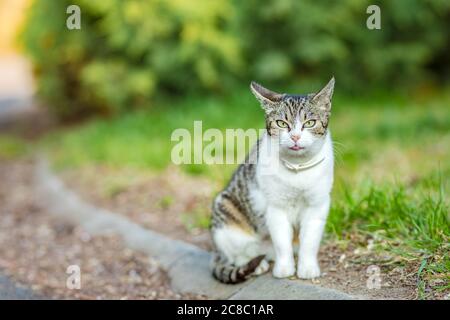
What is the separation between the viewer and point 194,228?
566cm

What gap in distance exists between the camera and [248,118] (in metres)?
8.77

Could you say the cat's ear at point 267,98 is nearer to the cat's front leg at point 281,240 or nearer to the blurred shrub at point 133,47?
the cat's front leg at point 281,240

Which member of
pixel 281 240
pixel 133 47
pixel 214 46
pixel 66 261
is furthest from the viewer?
pixel 133 47

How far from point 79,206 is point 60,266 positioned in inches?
54.2

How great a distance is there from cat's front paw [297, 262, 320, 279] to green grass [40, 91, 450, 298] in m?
0.55

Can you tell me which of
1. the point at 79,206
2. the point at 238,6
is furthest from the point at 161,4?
the point at 79,206

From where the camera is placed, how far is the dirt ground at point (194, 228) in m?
3.88

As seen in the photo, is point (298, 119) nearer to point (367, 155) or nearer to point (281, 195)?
point (281, 195)

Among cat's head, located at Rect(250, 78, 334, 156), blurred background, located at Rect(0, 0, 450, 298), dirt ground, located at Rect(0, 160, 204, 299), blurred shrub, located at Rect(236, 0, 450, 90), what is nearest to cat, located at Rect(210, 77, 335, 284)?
cat's head, located at Rect(250, 78, 334, 156)

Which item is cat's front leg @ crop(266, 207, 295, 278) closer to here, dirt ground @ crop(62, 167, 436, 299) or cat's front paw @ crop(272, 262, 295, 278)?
cat's front paw @ crop(272, 262, 295, 278)

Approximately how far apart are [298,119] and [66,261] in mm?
2888

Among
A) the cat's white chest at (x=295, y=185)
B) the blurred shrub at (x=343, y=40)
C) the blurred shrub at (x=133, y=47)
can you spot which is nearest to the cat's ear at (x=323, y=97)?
the cat's white chest at (x=295, y=185)

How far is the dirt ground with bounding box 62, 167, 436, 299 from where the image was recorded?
3875 millimetres

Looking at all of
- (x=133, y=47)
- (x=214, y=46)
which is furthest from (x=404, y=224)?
(x=133, y=47)
